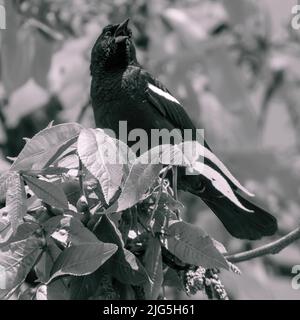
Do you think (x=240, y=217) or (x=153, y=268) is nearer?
(x=153, y=268)

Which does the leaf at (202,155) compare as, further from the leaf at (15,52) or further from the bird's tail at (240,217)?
the leaf at (15,52)

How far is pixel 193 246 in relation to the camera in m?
2.13

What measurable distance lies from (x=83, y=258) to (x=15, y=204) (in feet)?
0.72

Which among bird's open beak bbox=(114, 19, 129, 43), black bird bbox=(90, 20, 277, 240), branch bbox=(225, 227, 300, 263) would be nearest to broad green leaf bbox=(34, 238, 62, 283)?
branch bbox=(225, 227, 300, 263)

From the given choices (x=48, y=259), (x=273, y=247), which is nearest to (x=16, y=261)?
(x=48, y=259)

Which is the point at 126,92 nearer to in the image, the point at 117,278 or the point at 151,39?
the point at 151,39

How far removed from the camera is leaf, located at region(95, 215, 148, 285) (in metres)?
2.11

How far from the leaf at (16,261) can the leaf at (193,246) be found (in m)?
0.36

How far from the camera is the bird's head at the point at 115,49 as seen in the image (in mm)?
3902

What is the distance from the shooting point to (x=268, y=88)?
5520mm

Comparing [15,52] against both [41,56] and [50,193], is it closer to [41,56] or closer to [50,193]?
[41,56]

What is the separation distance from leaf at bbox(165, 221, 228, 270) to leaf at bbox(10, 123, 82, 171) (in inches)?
14.4
